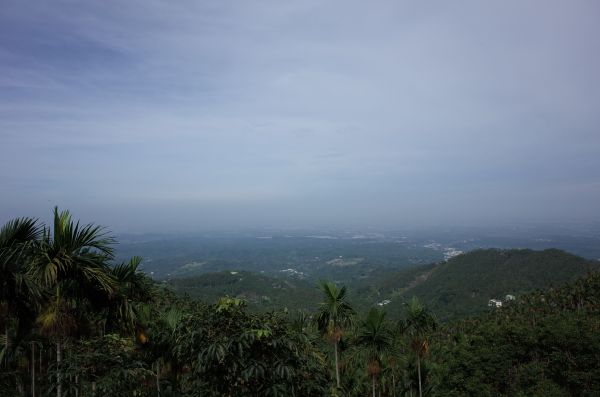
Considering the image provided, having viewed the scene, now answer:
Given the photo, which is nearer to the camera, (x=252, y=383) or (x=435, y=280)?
(x=252, y=383)

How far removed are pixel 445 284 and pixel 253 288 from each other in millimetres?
67940

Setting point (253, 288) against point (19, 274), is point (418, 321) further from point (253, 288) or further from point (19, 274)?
point (253, 288)

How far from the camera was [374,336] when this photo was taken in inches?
668

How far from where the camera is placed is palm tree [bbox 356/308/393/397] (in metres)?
16.8

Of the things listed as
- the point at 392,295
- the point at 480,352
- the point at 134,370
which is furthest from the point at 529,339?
the point at 392,295

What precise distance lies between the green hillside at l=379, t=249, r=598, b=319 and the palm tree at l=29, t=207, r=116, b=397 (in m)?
98.4

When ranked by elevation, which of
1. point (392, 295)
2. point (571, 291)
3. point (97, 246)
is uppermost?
point (97, 246)

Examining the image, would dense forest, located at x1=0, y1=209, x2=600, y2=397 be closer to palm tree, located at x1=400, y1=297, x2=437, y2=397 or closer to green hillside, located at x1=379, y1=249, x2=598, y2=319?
palm tree, located at x1=400, y1=297, x2=437, y2=397

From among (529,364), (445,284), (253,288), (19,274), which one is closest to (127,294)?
(19,274)

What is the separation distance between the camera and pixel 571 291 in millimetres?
57281

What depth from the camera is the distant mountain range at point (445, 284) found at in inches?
4446

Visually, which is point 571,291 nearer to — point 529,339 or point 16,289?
point 529,339

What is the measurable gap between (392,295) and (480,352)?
115 m

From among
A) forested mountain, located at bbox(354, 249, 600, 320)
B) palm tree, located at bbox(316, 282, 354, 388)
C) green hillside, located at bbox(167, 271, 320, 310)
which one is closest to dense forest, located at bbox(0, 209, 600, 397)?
palm tree, located at bbox(316, 282, 354, 388)
